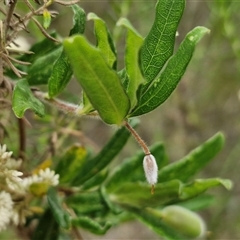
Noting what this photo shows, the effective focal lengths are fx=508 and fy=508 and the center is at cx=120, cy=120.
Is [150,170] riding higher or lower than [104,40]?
lower

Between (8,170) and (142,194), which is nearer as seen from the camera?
(8,170)

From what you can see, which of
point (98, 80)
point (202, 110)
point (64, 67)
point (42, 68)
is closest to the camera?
point (98, 80)

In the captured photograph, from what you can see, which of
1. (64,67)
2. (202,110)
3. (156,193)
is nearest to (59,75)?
(64,67)

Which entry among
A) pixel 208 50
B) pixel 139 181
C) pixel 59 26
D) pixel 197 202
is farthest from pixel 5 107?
pixel 59 26

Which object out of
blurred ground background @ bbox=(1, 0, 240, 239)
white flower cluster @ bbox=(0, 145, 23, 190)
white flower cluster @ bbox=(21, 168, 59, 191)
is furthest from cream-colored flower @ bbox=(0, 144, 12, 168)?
blurred ground background @ bbox=(1, 0, 240, 239)

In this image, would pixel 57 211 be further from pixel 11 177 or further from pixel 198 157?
pixel 198 157

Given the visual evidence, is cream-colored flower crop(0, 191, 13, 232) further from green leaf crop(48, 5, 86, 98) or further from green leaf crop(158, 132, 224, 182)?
green leaf crop(158, 132, 224, 182)
